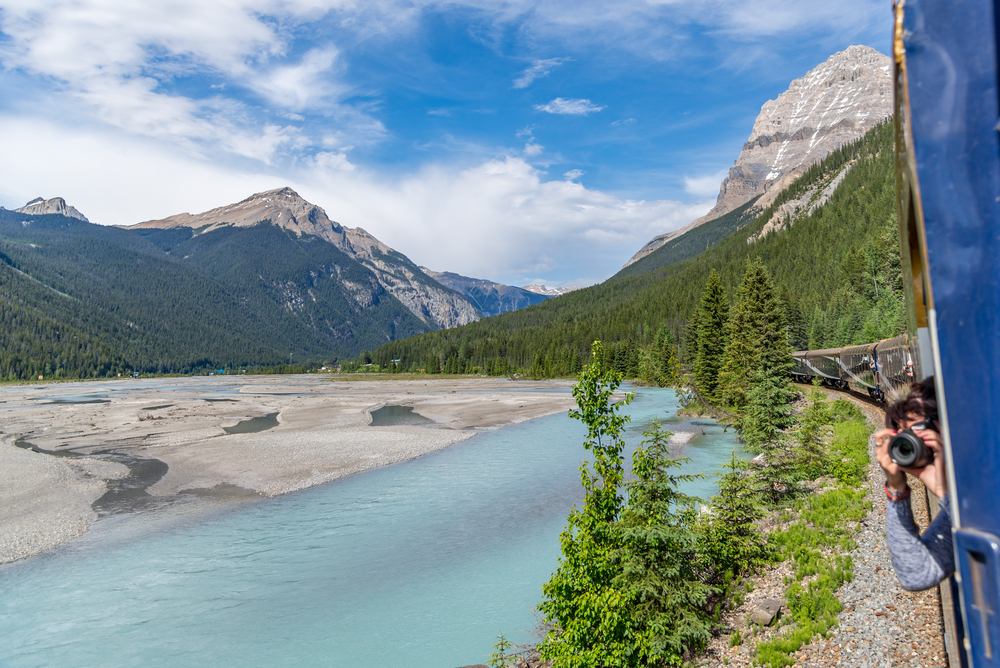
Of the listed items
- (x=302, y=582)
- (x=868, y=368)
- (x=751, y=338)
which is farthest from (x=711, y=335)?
(x=302, y=582)

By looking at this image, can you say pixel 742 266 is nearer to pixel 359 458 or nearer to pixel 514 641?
pixel 359 458

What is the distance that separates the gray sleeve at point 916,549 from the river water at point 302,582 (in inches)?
399

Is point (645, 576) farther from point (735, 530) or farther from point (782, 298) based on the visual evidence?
point (782, 298)

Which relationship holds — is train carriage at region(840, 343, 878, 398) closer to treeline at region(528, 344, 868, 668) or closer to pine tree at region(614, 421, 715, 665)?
treeline at region(528, 344, 868, 668)

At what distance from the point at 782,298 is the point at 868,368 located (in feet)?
178

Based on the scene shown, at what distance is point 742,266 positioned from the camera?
12625cm

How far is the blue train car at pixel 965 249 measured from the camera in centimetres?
165

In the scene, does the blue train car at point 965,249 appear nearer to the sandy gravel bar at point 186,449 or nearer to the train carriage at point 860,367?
the sandy gravel bar at point 186,449

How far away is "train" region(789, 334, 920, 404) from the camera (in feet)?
62.6

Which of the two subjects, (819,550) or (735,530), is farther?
(735,530)

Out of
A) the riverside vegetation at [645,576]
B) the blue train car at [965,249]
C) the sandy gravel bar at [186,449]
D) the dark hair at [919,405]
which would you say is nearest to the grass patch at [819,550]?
the riverside vegetation at [645,576]

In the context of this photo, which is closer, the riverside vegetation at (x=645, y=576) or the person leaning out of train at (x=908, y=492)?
the person leaning out of train at (x=908, y=492)

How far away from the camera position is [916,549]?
2275 millimetres

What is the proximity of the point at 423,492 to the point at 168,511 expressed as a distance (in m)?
10.1
